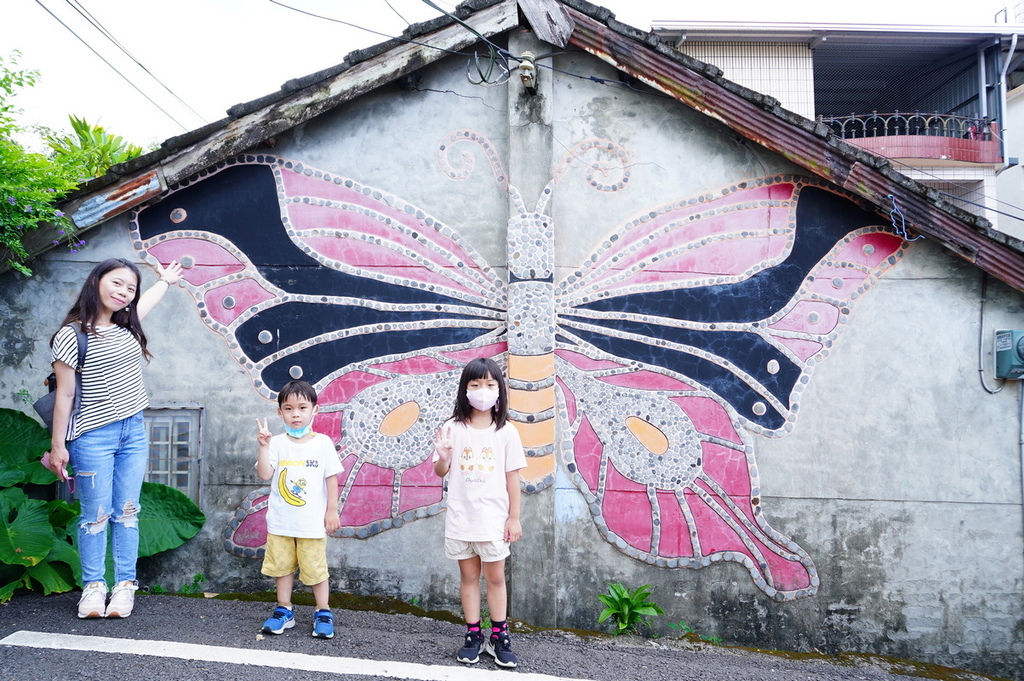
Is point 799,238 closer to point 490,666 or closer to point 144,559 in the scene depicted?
point 490,666

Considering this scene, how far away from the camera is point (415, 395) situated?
5070 millimetres

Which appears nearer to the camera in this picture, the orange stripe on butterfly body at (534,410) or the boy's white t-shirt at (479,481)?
the boy's white t-shirt at (479,481)

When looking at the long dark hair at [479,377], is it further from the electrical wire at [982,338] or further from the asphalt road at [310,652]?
the electrical wire at [982,338]

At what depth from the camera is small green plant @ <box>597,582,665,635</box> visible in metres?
4.74

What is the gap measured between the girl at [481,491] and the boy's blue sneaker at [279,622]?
107 cm

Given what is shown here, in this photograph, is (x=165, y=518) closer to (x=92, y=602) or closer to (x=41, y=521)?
(x=41, y=521)

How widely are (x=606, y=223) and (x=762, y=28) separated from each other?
7.12 m

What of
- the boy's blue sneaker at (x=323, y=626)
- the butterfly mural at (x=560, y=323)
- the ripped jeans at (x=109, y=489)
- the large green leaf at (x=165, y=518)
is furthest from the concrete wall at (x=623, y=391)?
the boy's blue sneaker at (x=323, y=626)

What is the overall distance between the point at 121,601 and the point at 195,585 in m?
1.01

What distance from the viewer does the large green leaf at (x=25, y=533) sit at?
13.5 feet

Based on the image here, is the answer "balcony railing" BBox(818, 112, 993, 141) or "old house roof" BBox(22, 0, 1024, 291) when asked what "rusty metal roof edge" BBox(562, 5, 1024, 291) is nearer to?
"old house roof" BBox(22, 0, 1024, 291)

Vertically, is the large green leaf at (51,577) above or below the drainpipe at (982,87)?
below

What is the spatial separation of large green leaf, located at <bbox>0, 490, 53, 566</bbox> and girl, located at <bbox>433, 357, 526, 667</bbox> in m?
2.69

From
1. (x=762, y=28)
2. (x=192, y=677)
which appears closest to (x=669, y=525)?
(x=192, y=677)
